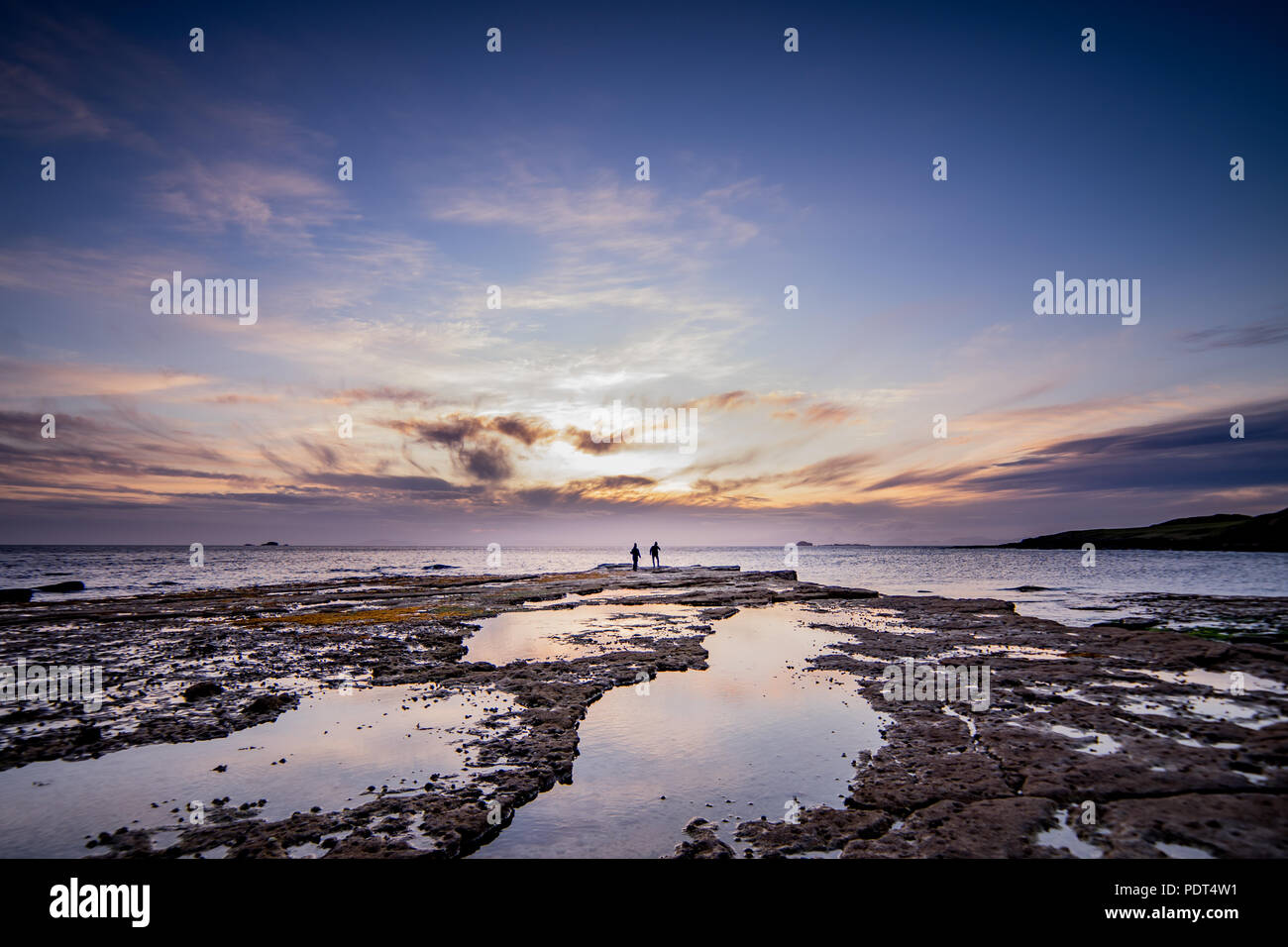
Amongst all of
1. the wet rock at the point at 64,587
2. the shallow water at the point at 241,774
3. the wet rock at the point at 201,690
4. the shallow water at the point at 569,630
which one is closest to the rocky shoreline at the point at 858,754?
the wet rock at the point at 201,690

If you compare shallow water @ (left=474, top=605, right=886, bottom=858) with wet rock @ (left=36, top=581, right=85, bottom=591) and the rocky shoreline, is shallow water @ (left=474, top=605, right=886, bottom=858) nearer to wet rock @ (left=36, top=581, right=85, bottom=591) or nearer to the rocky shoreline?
the rocky shoreline

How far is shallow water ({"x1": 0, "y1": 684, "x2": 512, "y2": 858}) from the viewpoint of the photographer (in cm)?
922

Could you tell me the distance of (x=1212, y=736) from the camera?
40.6ft

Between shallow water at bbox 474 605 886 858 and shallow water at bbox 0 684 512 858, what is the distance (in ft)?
9.57

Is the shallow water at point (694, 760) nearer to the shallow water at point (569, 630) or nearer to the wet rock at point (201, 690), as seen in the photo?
the shallow water at point (569, 630)

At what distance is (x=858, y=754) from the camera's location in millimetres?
11891

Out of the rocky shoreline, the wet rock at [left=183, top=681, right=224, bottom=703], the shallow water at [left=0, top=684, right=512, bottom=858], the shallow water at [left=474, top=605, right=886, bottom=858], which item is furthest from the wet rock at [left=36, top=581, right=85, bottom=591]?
the shallow water at [left=474, top=605, right=886, bottom=858]

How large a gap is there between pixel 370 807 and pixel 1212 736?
17212mm

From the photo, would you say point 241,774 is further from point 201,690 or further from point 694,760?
point 694,760

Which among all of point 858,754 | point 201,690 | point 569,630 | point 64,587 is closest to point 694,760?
point 858,754

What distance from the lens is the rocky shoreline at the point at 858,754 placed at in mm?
8531
